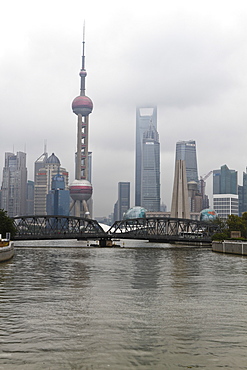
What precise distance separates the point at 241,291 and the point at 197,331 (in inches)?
771

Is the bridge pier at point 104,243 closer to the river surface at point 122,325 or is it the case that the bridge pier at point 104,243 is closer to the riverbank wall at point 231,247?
the riverbank wall at point 231,247

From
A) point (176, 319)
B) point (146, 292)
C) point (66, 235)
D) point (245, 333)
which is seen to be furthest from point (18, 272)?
point (66, 235)

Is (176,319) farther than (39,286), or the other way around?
(39,286)

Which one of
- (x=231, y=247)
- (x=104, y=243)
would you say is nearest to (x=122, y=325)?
(x=231, y=247)

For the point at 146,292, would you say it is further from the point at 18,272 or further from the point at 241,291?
the point at 18,272

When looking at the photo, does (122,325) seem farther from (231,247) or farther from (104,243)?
(104,243)

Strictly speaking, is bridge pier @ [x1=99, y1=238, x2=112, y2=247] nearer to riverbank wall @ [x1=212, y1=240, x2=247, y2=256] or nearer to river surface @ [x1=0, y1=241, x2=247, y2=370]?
riverbank wall @ [x1=212, y1=240, x2=247, y2=256]

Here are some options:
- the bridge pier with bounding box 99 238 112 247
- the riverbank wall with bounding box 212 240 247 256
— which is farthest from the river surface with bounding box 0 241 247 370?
the bridge pier with bounding box 99 238 112 247

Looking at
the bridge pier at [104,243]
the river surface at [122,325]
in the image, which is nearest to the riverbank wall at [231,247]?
the bridge pier at [104,243]

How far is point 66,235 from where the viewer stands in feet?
540

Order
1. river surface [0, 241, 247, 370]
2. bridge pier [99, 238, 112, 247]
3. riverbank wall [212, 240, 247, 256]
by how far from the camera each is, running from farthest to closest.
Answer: bridge pier [99, 238, 112, 247] → riverbank wall [212, 240, 247, 256] → river surface [0, 241, 247, 370]

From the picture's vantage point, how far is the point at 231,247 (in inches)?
4732

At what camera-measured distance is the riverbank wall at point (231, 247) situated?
368ft

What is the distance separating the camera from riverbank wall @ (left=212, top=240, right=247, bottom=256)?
368 feet
